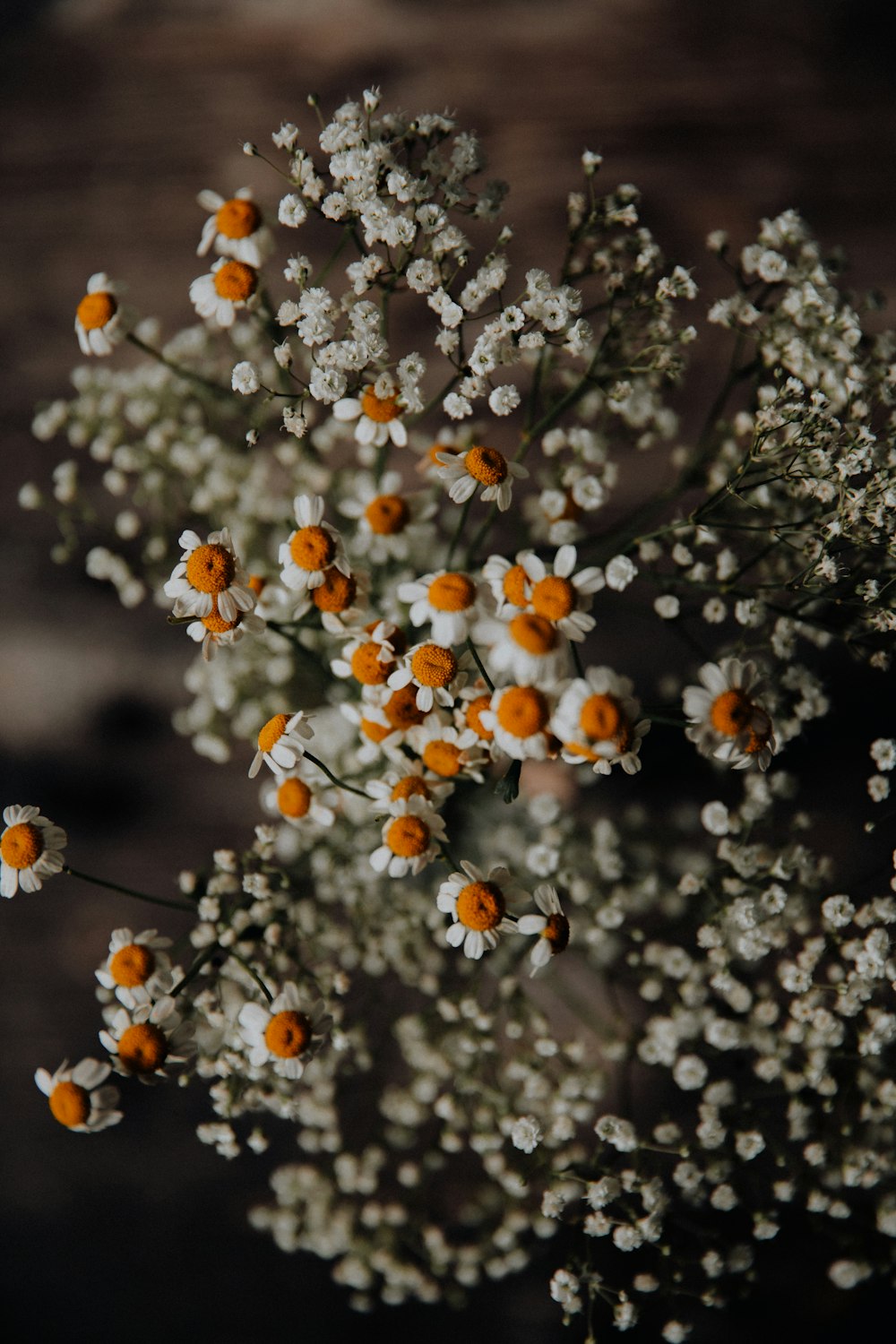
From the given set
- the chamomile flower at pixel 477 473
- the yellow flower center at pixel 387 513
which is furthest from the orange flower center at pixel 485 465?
the yellow flower center at pixel 387 513

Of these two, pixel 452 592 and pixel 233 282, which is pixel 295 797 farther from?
pixel 233 282

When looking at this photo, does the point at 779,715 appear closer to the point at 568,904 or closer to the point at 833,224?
the point at 568,904

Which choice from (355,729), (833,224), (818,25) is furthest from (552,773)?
(818,25)

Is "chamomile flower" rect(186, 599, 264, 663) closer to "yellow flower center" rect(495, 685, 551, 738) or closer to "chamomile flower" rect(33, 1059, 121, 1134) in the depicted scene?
"yellow flower center" rect(495, 685, 551, 738)

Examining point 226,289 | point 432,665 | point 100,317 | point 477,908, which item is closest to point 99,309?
point 100,317

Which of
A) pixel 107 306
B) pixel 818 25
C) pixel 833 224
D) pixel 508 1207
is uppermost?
pixel 818 25

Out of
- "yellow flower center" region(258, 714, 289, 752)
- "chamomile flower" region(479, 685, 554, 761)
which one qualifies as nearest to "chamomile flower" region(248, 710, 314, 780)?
"yellow flower center" region(258, 714, 289, 752)
